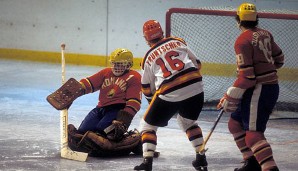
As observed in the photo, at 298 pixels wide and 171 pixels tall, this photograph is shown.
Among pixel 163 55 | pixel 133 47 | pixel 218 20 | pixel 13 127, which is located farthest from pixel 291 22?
pixel 163 55

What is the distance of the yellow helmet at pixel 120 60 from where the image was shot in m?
7.99

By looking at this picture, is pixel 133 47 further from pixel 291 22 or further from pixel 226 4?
pixel 291 22

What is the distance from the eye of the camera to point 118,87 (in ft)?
26.5

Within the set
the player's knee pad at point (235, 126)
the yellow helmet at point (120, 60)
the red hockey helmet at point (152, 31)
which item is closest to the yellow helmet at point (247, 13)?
the red hockey helmet at point (152, 31)

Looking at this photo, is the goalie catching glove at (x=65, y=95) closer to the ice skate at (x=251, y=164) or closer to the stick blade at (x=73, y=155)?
the stick blade at (x=73, y=155)

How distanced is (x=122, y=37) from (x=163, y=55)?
7443 mm

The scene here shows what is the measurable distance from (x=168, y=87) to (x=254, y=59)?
76 cm

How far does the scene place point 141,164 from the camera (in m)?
7.07

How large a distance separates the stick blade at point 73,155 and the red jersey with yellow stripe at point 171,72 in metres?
0.98

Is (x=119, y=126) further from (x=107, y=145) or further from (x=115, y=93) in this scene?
(x=115, y=93)

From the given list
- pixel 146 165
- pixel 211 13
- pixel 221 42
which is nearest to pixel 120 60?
pixel 146 165

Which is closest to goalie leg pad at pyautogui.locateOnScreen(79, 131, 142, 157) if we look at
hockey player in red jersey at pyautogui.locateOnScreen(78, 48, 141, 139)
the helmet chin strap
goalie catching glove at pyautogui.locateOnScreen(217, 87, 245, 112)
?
hockey player in red jersey at pyautogui.locateOnScreen(78, 48, 141, 139)

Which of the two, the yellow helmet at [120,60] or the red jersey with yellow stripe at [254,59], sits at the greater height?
the red jersey with yellow stripe at [254,59]

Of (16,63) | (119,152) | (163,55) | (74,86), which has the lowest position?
(16,63)
